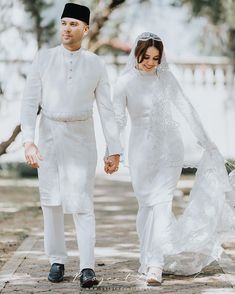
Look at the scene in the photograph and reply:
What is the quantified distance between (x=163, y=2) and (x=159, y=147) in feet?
22.7

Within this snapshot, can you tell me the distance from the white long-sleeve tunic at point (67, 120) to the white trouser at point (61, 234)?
9 cm

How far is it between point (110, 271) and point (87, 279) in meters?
0.77

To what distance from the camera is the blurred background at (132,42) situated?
10.7m

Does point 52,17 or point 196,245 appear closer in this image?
point 196,245

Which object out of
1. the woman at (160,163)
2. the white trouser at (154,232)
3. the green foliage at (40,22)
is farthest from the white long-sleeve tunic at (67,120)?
the green foliage at (40,22)

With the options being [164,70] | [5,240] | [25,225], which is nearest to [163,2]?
[25,225]

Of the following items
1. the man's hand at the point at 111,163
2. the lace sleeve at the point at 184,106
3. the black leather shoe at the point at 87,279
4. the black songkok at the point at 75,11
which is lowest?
the black leather shoe at the point at 87,279

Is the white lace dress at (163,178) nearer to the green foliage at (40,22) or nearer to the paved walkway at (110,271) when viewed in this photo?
the paved walkway at (110,271)

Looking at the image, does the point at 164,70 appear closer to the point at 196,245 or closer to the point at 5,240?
the point at 196,245

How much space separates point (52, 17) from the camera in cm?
1112

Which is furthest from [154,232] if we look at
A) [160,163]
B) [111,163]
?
[111,163]

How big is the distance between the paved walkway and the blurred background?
3.07 feet

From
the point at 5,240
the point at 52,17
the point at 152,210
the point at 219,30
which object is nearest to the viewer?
the point at 152,210

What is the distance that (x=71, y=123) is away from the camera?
5453mm
